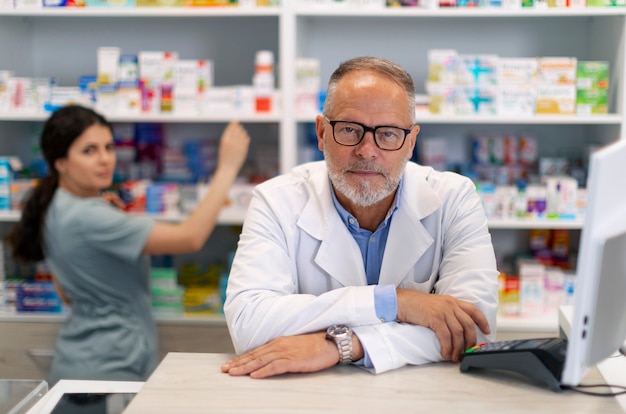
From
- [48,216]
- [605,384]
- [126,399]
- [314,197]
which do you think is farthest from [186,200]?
[605,384]

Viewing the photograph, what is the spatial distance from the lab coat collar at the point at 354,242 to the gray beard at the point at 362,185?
0.29 ft

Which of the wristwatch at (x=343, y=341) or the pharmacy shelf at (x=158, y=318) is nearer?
the wristwatch at (x=343, y=341)

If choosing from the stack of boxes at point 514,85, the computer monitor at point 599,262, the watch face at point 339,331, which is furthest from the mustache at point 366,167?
the stack of boxes at point 514,85

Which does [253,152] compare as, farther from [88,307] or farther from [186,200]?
[88,307]

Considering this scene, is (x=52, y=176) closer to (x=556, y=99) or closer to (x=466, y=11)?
(x=466, y=11)

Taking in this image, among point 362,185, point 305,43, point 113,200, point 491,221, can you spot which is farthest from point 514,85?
point 113,200

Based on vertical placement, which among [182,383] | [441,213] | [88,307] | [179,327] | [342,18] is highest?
[342,18]

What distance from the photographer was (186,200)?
11.8 ft

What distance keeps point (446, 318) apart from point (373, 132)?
0.50 meters

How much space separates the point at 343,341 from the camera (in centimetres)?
170

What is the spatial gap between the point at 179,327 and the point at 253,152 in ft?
3.13

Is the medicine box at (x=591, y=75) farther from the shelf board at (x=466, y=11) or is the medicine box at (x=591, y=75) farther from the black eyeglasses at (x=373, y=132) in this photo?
the black eyeglasses at (x=373, y=132)

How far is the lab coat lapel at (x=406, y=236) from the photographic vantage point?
82.4 inches

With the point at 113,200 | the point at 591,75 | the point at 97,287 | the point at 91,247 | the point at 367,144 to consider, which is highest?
the point at 591,75
